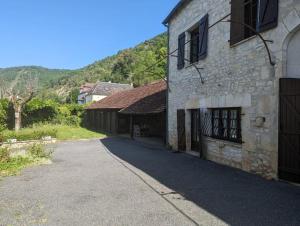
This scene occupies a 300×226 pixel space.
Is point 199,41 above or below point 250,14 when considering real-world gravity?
below

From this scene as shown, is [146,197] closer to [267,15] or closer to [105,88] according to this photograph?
[267,15]

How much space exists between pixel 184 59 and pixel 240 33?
4.07 m

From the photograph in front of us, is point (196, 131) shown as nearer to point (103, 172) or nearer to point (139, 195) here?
point (103, 172)

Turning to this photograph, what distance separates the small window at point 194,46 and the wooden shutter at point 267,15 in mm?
4624

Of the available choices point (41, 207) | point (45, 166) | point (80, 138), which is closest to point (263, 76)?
point (41, 207)

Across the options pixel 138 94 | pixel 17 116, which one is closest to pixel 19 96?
pixel 17 116

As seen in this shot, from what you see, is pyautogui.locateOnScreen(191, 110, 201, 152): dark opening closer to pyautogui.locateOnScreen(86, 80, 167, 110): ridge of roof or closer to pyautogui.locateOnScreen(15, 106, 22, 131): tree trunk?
pyautogui.locateOnScreen(86, 80, 167, 110): ridge of roof

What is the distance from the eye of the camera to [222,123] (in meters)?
10.4

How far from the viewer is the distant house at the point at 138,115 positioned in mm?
18984

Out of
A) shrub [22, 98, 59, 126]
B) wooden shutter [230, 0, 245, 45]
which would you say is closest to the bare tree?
shrub [22, 98, 59, 126]

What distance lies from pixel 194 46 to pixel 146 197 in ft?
26.8

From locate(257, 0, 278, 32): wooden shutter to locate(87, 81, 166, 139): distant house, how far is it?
28.7 feet

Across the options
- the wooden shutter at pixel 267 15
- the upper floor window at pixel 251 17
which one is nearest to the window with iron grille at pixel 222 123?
the upper floor window at pixel 251 17

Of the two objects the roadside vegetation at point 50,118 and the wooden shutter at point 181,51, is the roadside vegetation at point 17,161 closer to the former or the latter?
the wooden shutter at point 181,51
